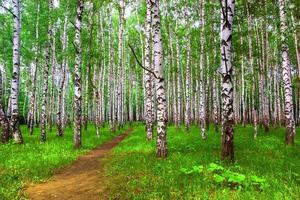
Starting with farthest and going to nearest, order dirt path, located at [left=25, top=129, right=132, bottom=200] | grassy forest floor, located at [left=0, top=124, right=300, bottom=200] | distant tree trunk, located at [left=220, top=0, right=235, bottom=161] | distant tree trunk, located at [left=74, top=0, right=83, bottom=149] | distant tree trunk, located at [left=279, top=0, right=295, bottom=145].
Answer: distant tree trunk, located at [left=74, top=0, right=83, bottom=149] → distant tree trunk, located at [left=279, top=0, right=295, bottom=145] → distant tree trunk, located at [left=220, top=0, right=235, bottom=161] → dirt path, located at [left=25, top=129, right=132, bottom=200] → grassy forest floor, located at [left=0, top=124, right=300, bottom=200]

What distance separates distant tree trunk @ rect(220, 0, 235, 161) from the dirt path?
4027 mm

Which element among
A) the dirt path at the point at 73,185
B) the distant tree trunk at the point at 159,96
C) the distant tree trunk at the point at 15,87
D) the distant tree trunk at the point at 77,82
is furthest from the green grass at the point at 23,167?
the distant tree trunk at the point at 159,96

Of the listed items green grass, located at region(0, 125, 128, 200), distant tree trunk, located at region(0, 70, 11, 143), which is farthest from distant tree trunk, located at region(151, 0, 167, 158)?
distant tree trunk, located at region(0, 70, 11, 143)

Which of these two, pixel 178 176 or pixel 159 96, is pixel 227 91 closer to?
pixel 159 96

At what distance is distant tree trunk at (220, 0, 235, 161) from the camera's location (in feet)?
31.3

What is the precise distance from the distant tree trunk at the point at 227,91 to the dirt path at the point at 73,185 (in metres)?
4.03

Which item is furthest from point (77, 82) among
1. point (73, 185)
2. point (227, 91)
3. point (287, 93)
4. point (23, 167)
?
point (287, 93)

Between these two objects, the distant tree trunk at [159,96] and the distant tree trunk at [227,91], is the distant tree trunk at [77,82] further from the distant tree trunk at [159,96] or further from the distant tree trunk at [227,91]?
the distant tree trunk at [227,91]

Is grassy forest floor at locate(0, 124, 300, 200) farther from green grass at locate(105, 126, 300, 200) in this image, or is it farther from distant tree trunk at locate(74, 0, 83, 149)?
distant tree trunk at locate(74, 0, 83, 149)

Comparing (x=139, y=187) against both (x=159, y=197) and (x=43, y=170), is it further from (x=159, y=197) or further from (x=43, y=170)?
(x=43, y=170)

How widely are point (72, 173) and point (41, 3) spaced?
20.2 meters

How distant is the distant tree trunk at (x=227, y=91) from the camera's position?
9.53 m

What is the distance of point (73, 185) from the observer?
7.96 metres

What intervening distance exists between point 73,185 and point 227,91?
551cm
